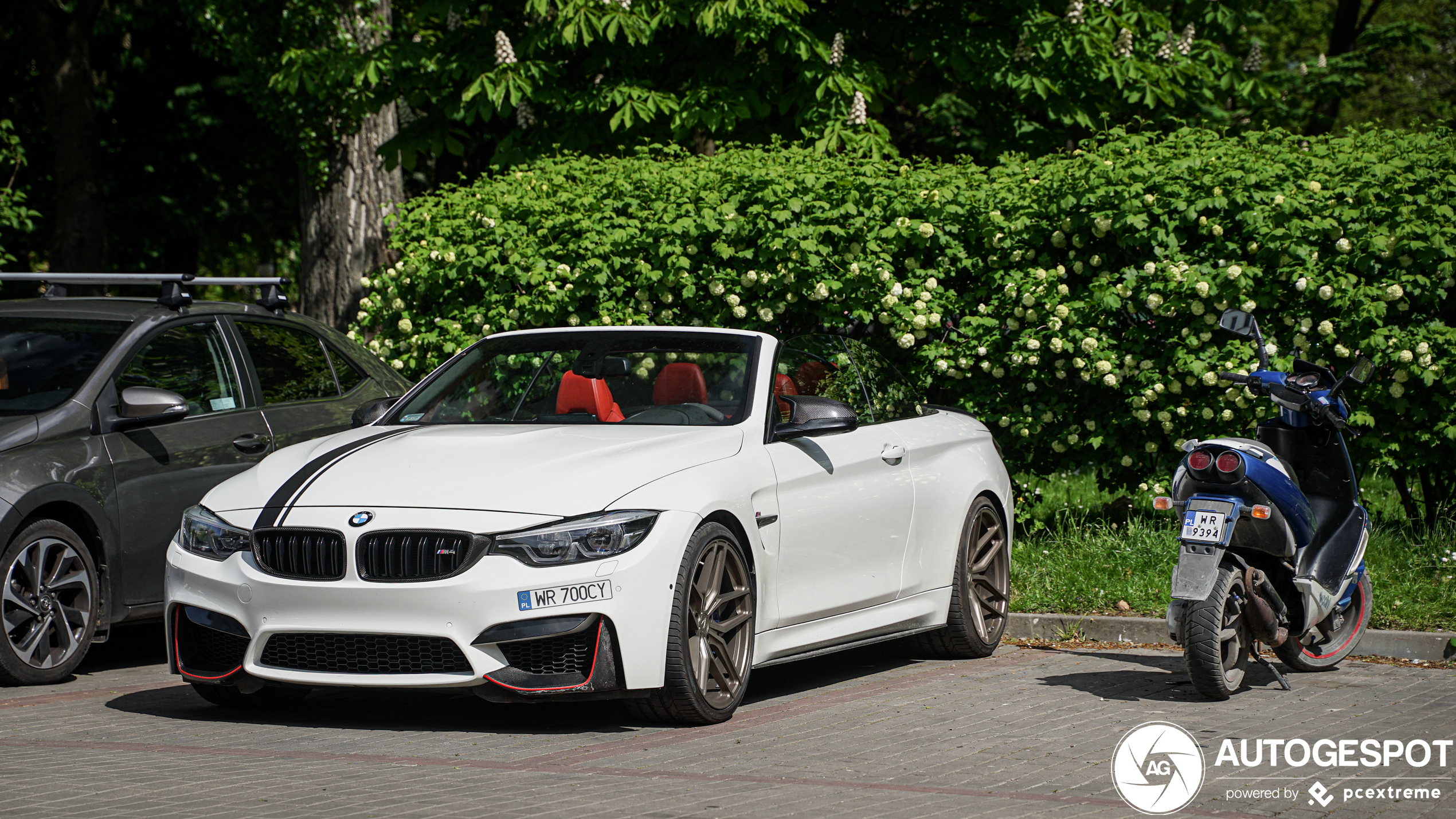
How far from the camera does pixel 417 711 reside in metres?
6.50

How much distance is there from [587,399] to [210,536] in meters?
1.67

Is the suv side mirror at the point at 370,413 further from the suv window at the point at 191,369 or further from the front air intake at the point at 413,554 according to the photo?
the front air intake at the point at 413,554

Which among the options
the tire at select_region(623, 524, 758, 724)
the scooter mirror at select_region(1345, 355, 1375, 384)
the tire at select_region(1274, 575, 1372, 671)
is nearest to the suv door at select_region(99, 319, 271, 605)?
the tire at select_region(623, 524, 758, 724)

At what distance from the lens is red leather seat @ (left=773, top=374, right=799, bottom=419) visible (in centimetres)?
694

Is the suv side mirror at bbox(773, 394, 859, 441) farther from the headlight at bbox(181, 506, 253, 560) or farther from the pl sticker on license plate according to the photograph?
the headlight at bbox(181, 506, 253, 560)

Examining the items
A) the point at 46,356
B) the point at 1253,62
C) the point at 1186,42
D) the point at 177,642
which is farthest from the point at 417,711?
the point at 1253,62

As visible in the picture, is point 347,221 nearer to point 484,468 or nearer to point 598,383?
point 598,383

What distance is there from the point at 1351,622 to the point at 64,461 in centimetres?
592

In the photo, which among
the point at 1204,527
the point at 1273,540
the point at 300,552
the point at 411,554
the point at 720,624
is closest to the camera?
the point at 411,554

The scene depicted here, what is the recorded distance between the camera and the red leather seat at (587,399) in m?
6.89

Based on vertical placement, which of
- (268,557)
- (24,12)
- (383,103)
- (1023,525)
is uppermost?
(24,12)

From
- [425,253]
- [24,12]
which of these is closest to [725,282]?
[425,253]

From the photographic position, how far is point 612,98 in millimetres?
13898

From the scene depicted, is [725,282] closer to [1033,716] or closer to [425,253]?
[425,253]
